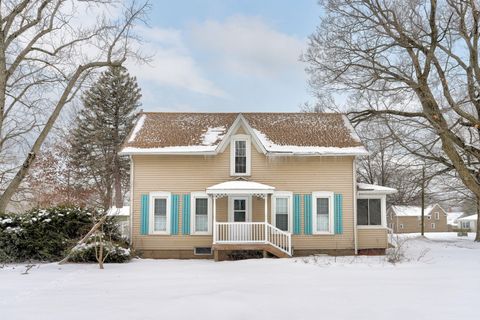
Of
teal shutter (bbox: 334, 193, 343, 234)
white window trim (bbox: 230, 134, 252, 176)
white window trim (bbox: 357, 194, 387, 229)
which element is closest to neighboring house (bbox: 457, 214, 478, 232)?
white window trim (bbox: 357, 194, 387, 229)

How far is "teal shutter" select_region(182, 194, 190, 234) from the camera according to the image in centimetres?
1694

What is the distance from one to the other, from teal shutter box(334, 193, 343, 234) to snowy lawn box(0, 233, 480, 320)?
353 cm

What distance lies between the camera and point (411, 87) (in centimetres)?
1702

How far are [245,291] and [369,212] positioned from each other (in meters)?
10.1

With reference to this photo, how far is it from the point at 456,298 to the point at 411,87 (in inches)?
426

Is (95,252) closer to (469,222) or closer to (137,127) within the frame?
(137,127)

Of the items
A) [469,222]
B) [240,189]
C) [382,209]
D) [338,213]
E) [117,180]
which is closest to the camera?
[240,189]

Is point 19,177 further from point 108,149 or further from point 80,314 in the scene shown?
point 108,149

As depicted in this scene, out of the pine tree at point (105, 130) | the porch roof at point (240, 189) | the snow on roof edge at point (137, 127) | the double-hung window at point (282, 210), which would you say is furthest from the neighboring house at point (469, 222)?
the snow on roof edge at point (137, 127)

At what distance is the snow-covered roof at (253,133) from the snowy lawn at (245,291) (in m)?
5.13

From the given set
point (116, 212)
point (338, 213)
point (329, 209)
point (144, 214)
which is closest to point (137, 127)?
point (144, 214)

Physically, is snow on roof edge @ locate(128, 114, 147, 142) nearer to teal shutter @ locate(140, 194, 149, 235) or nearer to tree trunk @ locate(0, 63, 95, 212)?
teal shutter @ locate(140, 194, 149, 235)

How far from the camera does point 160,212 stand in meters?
17.1

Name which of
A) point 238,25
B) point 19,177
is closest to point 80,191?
point 19,177
